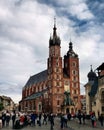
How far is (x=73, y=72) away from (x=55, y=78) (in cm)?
916

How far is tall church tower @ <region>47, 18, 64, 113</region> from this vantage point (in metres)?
114

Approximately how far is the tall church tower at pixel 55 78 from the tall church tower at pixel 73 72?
4504 millimetres

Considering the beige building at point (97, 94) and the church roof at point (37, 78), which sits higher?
the church roof at point (37, 78)

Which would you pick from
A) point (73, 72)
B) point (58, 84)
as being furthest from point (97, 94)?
point (73, 72)

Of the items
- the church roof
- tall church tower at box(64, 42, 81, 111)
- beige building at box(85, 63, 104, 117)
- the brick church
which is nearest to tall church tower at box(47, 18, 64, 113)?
the brick church

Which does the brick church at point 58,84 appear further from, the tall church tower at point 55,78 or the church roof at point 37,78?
the church roof at point 37,78

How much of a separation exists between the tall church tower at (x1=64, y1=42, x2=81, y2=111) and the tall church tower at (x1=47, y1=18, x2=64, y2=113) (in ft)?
14.8

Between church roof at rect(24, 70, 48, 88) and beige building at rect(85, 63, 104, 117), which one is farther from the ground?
church roof at rect(24, 70, 48, 88)

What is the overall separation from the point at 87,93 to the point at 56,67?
39705 millimetres

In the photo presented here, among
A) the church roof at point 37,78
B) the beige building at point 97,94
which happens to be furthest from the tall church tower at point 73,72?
the beige building at point 97,94

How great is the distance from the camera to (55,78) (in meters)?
118

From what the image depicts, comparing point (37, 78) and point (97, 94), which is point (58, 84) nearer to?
point (37, 78)

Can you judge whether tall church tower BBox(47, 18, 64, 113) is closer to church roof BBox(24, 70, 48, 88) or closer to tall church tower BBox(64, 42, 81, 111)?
tall church tower BBox(64, 42, 81, 111)

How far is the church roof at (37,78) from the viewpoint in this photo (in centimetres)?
13288
